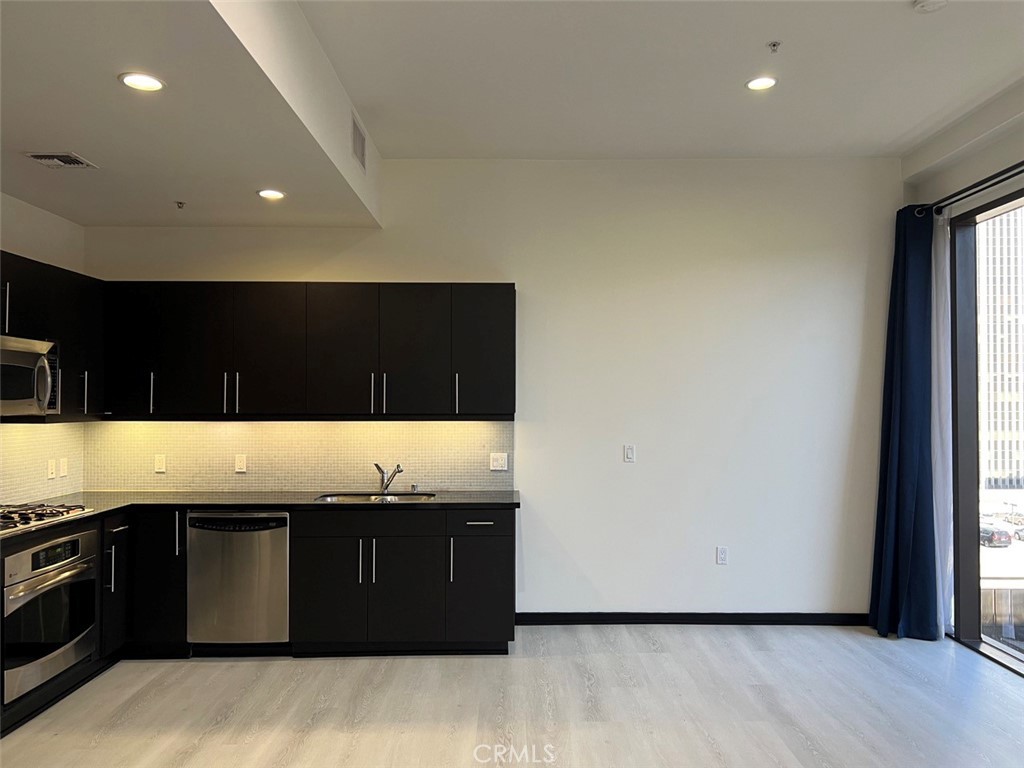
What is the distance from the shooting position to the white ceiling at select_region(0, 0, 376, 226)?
2.03 metres

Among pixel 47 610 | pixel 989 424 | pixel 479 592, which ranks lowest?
pixel 479 592

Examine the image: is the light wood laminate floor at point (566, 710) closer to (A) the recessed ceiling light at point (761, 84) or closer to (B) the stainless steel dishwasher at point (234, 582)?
(B) the stainless steel dishwasher at point (234, 582)

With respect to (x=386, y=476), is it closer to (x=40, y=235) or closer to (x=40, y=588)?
(x=40, y=588)

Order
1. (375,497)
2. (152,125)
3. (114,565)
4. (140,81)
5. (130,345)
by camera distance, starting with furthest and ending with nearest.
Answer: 1. (375,497)
2. (130,345)
3. (114,565)
4. (152,125)
5. (140,81)

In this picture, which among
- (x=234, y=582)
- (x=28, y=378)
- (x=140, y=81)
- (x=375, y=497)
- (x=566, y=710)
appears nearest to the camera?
(x=140, y=81)

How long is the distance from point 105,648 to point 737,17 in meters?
4.36

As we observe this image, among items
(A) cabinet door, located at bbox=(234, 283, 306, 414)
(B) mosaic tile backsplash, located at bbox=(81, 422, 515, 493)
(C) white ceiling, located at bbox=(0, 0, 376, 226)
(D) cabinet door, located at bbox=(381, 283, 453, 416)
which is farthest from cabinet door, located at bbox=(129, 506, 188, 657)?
(C) white ceiling, located at bbox=(0, 0, 376, 226)

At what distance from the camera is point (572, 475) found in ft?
15.0

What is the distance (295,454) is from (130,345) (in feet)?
3.86

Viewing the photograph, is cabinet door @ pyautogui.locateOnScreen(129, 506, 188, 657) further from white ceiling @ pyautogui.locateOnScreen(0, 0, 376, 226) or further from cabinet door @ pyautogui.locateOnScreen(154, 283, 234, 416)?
white ceiling @ pyautogui.locateOnScreen(0, 0, 376, 226)

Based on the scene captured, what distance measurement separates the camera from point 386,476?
451cm

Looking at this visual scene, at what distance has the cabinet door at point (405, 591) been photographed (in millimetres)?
3961

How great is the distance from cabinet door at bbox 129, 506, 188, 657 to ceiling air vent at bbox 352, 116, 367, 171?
225 centimetres

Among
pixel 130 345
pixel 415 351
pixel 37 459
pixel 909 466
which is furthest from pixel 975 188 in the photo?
pixel 37 459
